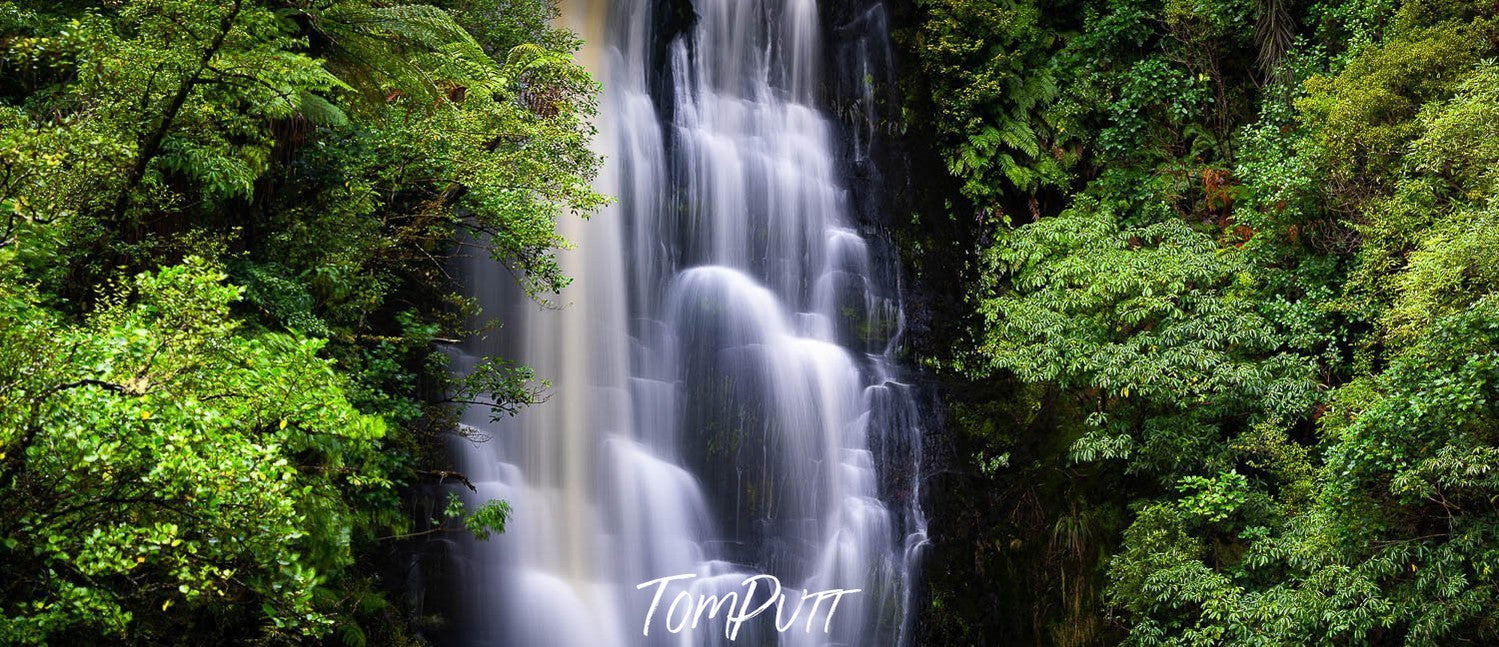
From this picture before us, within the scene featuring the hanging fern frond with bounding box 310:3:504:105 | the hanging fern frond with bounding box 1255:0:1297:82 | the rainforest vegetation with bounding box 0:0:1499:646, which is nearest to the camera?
the rainforest vegetation with bounding box 0:0:1499:646

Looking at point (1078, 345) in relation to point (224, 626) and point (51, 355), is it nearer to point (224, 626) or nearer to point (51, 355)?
point (224, 626)

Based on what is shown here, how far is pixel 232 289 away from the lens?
235 inches

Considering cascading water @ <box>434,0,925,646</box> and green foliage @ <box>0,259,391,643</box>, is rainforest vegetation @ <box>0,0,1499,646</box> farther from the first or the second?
cascading water @ <box>434,0,925,646</box>

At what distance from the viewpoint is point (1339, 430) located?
11031mm

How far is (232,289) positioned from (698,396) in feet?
30.5

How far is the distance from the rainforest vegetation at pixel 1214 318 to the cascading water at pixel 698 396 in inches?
51.5

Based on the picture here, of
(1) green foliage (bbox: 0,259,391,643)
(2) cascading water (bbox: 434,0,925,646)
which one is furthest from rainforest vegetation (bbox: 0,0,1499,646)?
(2) cascading water (bbox: 434,0,925,646)

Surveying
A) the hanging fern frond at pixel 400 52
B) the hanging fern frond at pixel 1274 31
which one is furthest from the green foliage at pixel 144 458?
the hanging fern frond at pixel 1274 31

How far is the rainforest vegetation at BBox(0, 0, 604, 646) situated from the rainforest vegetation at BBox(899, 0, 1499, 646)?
7746 mm

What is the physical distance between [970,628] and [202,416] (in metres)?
11.3

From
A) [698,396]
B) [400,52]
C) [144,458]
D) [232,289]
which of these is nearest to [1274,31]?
[698,396]

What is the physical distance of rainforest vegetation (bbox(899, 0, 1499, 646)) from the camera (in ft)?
33.5

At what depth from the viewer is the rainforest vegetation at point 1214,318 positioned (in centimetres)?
1022

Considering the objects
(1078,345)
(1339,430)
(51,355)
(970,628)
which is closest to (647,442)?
(970,628)
